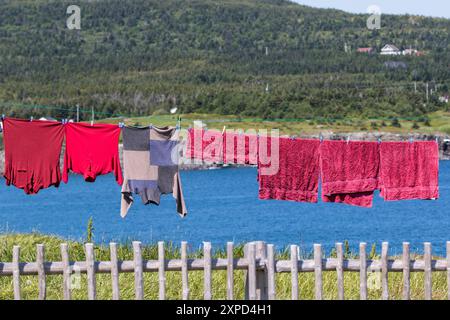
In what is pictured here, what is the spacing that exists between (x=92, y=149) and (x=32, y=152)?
982mm

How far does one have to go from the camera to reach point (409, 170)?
64.0 ft

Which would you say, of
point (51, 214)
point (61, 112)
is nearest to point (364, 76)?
point (61, 112)

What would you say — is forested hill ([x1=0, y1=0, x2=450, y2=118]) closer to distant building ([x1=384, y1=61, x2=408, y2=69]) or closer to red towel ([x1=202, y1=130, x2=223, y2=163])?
distant building ([x1=384, y1=61, x2=408, y2=69])

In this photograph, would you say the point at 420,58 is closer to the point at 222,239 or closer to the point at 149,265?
the point at 222,239

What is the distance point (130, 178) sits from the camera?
18.6 meters

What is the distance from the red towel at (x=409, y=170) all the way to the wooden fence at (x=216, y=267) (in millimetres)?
5204

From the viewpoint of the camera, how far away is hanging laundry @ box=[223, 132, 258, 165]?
19.4 metres

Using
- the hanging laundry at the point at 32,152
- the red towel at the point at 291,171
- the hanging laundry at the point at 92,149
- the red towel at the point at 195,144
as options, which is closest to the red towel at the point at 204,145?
the red towel at the point at 195,144

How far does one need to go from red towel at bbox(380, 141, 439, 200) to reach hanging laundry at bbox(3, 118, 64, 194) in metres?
5.48

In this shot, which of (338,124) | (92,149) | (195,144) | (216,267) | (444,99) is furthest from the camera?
(444,99)

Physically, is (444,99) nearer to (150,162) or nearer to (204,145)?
(204,145)

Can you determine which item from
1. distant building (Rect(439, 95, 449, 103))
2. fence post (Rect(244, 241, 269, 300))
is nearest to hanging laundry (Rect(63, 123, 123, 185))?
fence post (Rect(244, 241, 269, 300))

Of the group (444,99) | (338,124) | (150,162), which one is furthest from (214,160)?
(444,99)

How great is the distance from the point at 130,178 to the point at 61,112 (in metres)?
109
